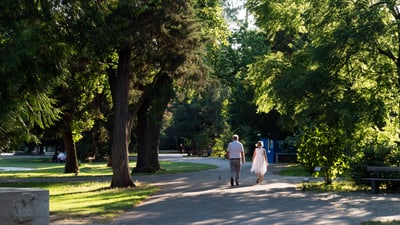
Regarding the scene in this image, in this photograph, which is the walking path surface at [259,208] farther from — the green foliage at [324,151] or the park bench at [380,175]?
the green foliage at [324,151]

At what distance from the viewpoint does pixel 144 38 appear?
20688mm

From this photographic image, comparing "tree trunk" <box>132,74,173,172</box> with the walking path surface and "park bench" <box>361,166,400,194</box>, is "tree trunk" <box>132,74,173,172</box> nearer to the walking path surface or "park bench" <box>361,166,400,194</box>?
the walking path surface

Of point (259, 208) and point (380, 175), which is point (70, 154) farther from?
point (259, 208)

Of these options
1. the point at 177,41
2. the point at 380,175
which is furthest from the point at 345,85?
the point at 177,41

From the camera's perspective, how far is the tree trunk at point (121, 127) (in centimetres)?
2152

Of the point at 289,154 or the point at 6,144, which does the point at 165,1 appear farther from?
the point at 289,154

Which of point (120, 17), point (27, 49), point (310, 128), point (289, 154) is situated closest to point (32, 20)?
point (27, 49)

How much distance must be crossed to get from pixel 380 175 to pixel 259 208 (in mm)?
6124

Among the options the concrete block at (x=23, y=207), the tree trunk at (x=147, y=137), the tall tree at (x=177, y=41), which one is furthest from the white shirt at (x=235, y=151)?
the concrete block at (x=23, y=207)

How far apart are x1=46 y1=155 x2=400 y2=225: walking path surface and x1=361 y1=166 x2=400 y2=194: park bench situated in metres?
0.58

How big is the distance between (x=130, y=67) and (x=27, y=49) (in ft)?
28.3

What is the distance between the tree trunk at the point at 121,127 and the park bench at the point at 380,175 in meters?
8.89

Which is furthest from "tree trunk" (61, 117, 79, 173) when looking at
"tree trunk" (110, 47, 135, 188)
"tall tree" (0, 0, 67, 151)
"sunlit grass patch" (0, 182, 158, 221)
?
"tall tree" (0, 0, 67, 151)

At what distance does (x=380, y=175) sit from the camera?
18484 millimetres
